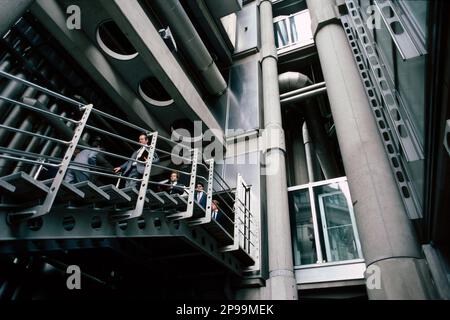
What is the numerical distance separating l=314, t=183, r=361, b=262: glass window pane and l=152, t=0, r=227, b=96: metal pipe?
17.4 feet

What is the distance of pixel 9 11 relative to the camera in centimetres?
421

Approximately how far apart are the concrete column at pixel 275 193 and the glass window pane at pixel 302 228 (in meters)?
0.84

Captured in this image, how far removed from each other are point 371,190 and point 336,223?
1870mm

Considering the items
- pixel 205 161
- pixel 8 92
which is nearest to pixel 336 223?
pixel 205 161

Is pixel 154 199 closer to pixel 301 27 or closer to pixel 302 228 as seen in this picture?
pixel 302 228

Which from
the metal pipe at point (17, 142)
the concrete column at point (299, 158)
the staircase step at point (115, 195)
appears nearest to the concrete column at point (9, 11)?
the metal pipe at point (17, 142)

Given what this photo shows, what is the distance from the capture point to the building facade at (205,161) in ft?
10.9

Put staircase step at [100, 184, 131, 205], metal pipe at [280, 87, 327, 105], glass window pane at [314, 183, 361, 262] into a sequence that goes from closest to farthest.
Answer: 1. staircase step at [100, 184, 131, 205]
2. glass window pane at [314, 183, 361, 262]
3. metal pipe at [280, 87, 327, 105]

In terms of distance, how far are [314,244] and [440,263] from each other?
342 cm

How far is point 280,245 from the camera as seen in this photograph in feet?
25.2

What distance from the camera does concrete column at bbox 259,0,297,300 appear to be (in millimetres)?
7207

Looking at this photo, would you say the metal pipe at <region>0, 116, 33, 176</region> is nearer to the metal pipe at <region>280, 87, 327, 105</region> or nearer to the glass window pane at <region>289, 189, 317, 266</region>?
the glass window pane at <region>289, 189, 317, 266</region>

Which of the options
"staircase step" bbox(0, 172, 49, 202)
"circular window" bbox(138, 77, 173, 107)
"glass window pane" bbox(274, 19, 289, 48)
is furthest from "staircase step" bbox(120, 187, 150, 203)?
"glass window pane" bbox(274, 19, 289, 48)
